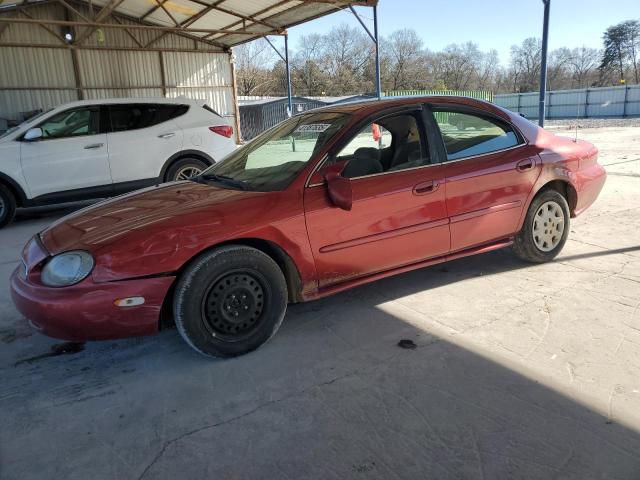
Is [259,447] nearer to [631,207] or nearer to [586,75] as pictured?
[631,207]

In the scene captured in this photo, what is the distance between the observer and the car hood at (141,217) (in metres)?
2.91

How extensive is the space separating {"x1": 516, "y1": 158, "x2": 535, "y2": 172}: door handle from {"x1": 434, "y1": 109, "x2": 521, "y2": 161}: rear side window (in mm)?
166

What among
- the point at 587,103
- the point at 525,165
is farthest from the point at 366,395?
the point at 587,103

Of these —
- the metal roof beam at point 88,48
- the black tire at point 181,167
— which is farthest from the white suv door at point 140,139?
the metal roof beam at point 88,48

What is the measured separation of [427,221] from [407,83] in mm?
69263

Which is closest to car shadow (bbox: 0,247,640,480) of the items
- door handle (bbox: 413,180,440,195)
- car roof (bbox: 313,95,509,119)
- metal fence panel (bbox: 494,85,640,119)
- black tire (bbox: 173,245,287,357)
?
black tire (bbox: 173,245,287,357)

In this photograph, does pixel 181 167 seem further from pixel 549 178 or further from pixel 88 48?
pixel 88 48

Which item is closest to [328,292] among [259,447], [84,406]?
[259,447]

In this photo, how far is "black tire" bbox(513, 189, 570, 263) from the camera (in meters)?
4.30

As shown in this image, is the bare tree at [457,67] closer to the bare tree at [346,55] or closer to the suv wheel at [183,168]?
the bare tree at [346,55]

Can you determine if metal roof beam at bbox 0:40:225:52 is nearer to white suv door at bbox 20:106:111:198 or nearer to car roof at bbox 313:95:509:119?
white suv door at bbox 20:106:111:198

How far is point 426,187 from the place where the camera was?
366cm

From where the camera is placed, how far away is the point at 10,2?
1365 cm

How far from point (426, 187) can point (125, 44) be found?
16.3m
